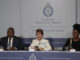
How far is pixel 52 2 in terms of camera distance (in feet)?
21.0

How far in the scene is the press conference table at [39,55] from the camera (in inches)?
169

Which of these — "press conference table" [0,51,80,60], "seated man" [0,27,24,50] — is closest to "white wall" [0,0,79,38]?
"seated man" [0,27,24,50]

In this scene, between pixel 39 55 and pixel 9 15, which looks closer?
pixel 39 55

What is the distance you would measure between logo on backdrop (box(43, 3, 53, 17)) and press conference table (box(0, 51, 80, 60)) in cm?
231

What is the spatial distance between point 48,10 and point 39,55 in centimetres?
239

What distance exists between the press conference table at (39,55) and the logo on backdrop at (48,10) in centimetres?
231

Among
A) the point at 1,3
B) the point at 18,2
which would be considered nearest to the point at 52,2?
the point at 18,2

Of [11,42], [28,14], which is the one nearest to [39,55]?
[11,42]

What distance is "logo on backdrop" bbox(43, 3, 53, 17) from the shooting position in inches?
253

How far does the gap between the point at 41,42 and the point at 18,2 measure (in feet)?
5.78

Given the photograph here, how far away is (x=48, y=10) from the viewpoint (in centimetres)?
645

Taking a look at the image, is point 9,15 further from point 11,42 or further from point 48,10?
point 48,10

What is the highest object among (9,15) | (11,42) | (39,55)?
(9,15)

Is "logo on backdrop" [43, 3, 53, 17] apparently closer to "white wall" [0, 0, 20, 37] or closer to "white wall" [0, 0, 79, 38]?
"white wall" [0, 0, 79, 38]
